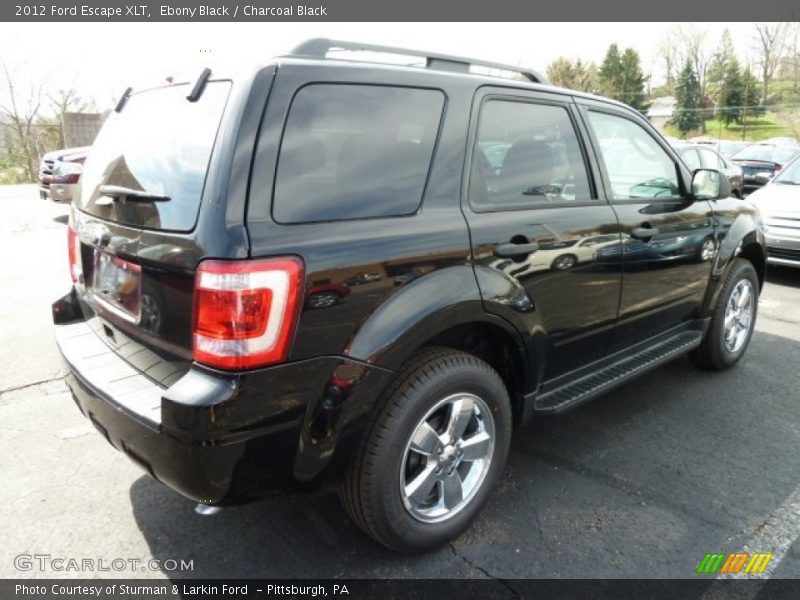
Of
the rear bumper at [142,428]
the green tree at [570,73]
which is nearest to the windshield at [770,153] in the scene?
the rear bumper at [142,428]

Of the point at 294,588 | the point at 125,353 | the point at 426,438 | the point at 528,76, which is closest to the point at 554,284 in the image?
the point at 426,438

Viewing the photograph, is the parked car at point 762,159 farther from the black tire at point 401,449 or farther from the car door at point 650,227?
the black tire at point 401,449

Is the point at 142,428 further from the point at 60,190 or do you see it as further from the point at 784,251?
the point at 60,190

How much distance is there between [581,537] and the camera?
8.19ft

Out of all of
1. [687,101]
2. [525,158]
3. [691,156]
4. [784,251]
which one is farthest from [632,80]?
[525,158]

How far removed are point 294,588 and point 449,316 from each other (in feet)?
3.90

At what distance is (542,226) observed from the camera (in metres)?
2.63

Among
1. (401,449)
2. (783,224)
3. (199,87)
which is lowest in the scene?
(401,449)

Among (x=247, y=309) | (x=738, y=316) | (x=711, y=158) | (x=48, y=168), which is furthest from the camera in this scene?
(x=711, y=158)

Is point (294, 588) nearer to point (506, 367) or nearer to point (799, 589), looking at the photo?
point (506, 367)

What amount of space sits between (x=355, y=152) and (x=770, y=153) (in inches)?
664

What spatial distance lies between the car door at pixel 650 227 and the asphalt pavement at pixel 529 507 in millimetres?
610

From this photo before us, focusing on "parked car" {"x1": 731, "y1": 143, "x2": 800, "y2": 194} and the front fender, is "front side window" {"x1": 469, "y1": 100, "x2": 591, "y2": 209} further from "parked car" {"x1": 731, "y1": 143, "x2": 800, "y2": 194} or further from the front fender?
"parked car" {"x1": 731, "y1": 143, "x2": 800, "y2": 194}

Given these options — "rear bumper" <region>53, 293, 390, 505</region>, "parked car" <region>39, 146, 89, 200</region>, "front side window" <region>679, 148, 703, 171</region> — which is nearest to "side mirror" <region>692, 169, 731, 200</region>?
"rear bumper" <region>53, 293, 390, 505</region>
